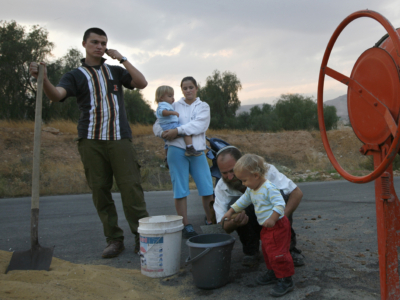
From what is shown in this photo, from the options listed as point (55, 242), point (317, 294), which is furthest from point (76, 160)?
point (317, 294)

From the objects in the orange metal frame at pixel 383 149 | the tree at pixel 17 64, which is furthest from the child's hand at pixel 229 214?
the tree at pixel 17 64

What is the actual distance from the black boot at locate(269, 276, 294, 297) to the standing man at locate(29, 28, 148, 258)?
66.4 inches

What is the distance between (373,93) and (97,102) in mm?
2712

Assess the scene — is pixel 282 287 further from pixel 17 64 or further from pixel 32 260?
pixel 17 64

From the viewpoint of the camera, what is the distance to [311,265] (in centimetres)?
304

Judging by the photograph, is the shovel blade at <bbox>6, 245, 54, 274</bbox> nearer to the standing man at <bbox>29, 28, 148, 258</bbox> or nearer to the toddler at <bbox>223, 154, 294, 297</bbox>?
the standing man at <bbox>29, 28, 148, 258</bbox>

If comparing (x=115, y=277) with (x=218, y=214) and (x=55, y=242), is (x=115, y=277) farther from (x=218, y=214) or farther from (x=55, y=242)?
(x=55, y=242)

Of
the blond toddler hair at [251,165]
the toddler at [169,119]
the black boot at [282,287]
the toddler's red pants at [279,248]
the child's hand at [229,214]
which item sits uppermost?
the toddler at [169,119]

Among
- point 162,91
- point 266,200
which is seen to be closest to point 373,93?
point 266,200

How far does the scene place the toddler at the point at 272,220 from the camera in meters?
2.50

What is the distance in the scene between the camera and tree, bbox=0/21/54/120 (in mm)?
25500

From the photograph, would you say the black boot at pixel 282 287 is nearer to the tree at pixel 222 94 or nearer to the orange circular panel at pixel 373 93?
the orange circular panel at pixel 373 93

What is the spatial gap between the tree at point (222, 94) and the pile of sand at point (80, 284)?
126ft

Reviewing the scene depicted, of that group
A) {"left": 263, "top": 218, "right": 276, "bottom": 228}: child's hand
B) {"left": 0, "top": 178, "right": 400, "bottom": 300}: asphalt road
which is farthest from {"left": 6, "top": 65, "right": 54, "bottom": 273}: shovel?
{"left": 263, "top": 218, "right": 276, "bottom": 228}: child's hand
